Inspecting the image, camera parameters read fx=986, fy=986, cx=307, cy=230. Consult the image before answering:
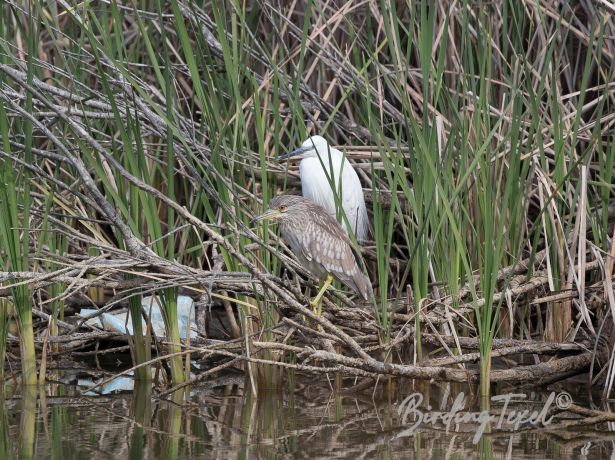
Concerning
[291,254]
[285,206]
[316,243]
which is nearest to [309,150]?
[291,254]

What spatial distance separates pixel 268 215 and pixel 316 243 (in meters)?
0.41

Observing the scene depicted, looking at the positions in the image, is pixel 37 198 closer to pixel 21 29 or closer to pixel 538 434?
pixel 21 29

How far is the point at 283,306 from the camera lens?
172 inches

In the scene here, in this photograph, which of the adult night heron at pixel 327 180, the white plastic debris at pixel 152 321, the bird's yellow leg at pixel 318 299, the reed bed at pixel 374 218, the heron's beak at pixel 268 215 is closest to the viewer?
the reed bed at pixel 374 218

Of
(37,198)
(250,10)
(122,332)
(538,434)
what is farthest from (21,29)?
(538,434)

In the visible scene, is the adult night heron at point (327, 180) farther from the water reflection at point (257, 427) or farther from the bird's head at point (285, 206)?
the water reflection at point (257, 427)

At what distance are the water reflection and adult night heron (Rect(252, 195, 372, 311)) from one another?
512 mm

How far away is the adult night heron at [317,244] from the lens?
15.6ft

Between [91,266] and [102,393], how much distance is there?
945mm

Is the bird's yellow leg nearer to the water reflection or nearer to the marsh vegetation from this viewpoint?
the marsh vegetation

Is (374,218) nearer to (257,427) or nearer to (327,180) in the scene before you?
(257,427)

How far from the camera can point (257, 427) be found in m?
3.89

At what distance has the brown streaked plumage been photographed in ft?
15.6

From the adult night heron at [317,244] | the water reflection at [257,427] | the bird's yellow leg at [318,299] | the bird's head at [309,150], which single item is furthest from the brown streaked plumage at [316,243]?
the bird's head at [309,150]
